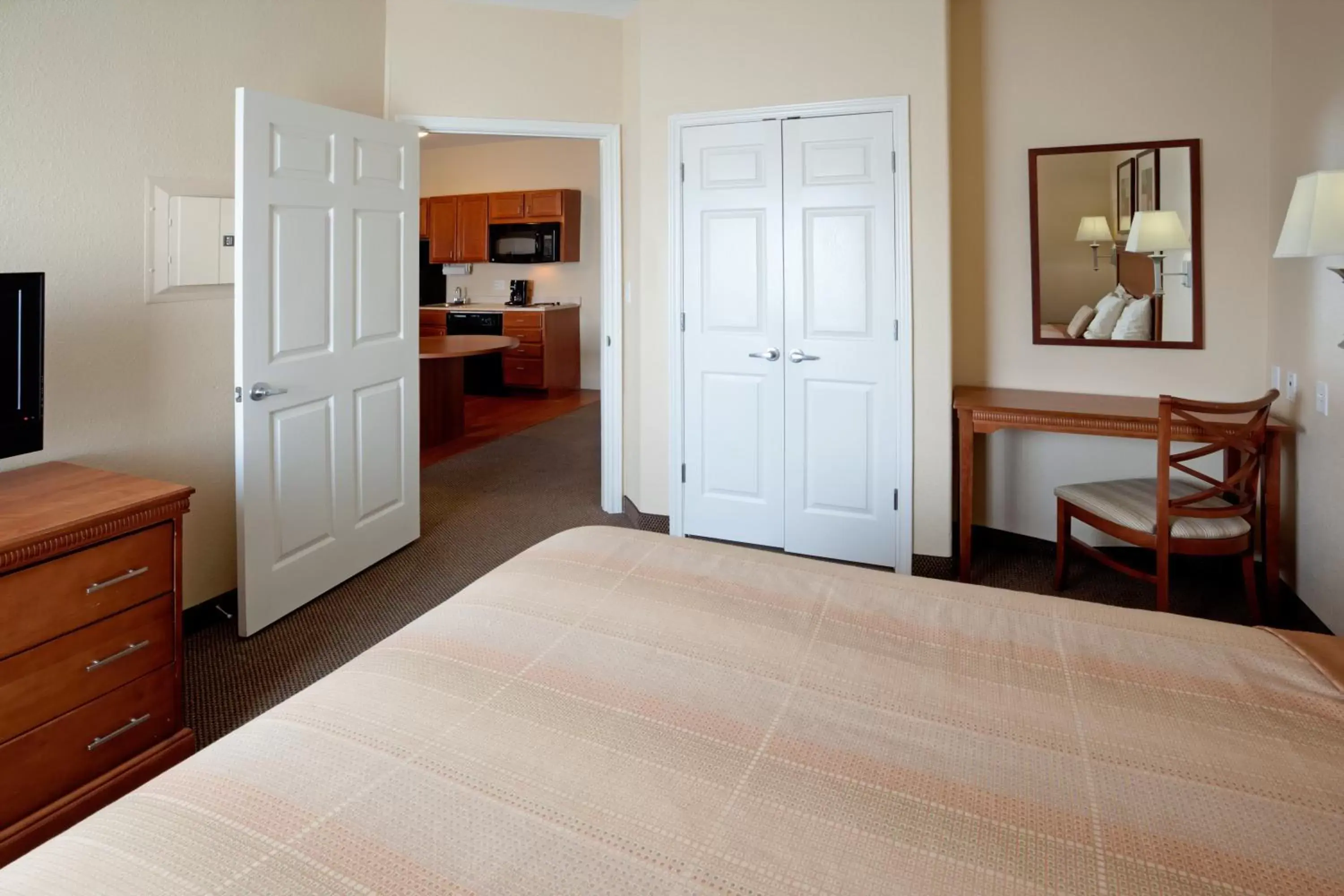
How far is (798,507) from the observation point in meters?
3.86

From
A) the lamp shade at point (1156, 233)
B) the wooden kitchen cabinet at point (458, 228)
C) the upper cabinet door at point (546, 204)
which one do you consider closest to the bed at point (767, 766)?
the lamp shade at point (1156, 233)

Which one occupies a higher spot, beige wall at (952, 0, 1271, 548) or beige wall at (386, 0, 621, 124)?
beige wall at (386, 0, 621, 124)

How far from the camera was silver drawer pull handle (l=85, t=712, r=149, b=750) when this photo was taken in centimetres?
198

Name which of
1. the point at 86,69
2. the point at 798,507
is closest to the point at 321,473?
the point at 86,69

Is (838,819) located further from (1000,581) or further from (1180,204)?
(1180,204)

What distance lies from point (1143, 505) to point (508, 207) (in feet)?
24.7

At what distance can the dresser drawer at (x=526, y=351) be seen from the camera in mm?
8758

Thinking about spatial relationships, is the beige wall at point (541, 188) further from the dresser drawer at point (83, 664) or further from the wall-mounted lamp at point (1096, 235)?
the dresser drawer at point (83, 664)

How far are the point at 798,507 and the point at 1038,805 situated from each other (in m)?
2.94

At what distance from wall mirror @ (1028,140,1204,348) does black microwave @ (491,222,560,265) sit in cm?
598

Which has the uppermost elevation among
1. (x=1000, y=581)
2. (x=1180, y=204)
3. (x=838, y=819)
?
(x=1180, y=204)

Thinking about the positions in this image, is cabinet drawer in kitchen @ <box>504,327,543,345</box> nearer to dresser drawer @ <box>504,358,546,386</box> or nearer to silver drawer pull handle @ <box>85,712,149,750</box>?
dresser drawer @ <box>504,358,546,386</box>

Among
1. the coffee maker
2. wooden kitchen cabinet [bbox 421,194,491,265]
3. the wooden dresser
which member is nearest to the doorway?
the wooden dresser

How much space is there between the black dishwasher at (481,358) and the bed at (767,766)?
25.5 ft
